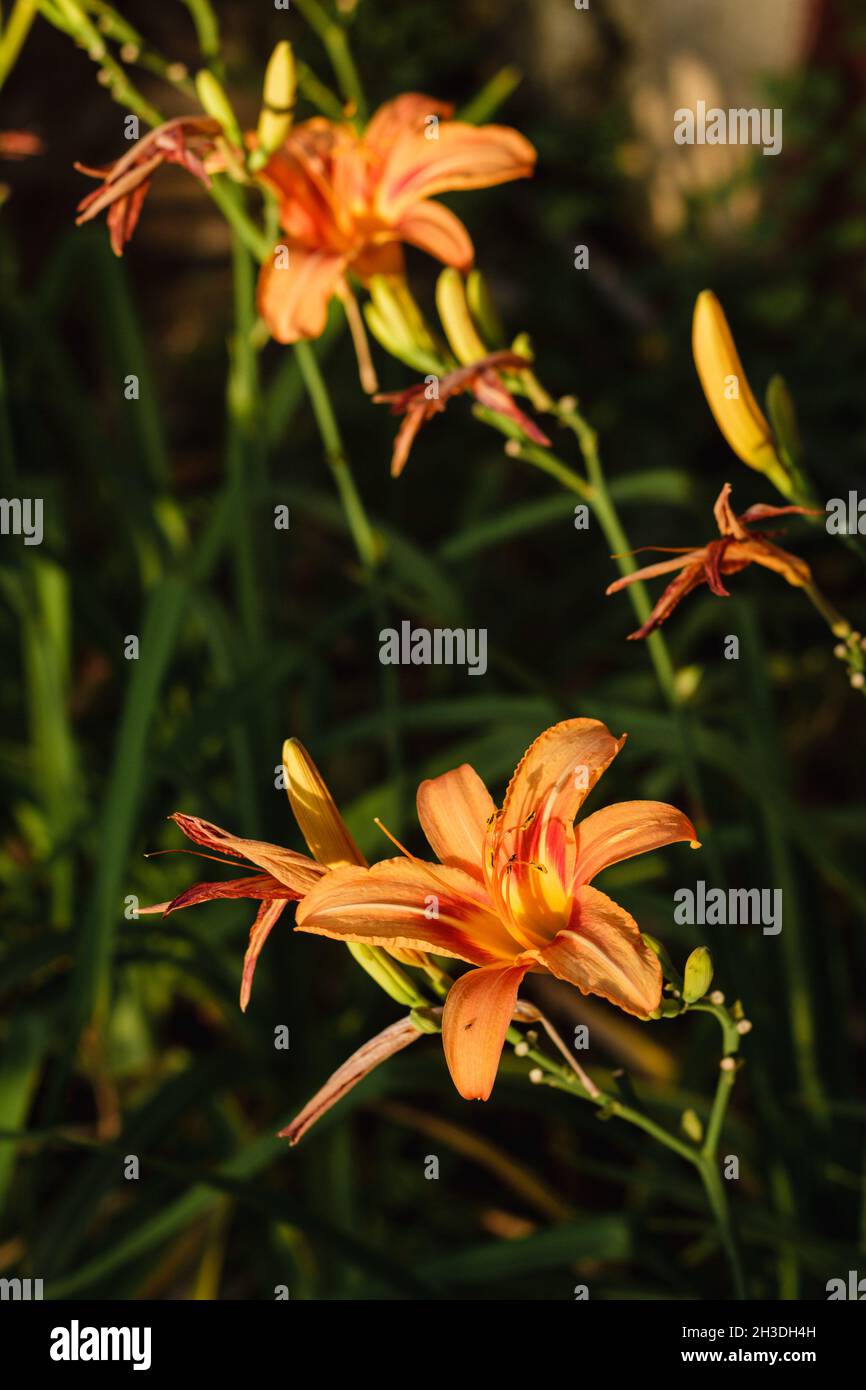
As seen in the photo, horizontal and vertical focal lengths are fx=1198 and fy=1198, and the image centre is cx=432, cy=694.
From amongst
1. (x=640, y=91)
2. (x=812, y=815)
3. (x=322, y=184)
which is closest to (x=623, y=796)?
(x=812, y=815)

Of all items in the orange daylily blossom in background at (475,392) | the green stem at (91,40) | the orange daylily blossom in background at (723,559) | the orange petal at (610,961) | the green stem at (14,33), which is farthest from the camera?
the green stem at (14,33)

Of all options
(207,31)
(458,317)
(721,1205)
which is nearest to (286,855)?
(721,1205)

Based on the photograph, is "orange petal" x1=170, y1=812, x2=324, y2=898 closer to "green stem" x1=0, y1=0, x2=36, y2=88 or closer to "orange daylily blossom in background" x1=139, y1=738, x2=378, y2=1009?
"orange daylily blossom in background" x1=139, y1=738, x2=378, y2=1009

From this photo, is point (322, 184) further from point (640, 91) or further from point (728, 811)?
point (640, 91)

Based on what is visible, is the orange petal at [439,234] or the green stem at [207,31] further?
the green stem at [207,31]

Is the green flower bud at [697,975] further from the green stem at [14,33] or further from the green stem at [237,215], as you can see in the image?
the green stem at [14,33]

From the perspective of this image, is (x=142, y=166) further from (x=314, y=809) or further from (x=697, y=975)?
(x=697, y=975)

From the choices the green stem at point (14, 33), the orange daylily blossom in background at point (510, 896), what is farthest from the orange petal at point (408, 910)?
the green stem at point (14, 33)

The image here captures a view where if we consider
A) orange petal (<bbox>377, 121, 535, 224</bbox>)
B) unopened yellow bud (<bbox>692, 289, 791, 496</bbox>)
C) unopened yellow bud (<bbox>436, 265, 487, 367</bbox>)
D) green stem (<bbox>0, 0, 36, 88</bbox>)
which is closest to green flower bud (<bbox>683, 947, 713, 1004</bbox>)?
unopened yellow bud (<bbox>692, 289, 791, 496</bbox>)
